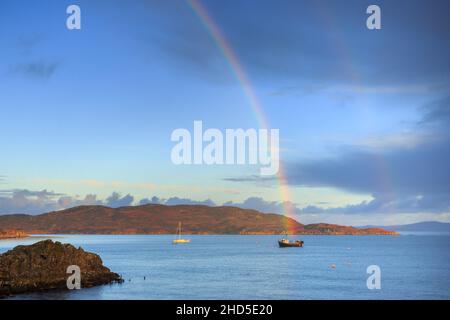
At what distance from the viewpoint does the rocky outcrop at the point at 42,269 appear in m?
72.4

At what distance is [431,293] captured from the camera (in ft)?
280

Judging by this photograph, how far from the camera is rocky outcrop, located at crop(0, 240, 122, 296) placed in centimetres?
7244

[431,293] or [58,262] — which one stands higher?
[58,262]

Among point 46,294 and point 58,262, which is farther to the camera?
point 58,262

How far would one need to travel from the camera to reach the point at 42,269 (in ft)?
252
